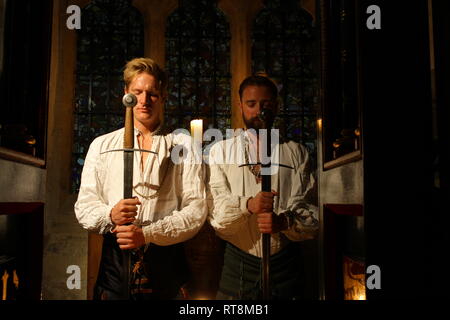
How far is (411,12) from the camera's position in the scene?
1.88 m

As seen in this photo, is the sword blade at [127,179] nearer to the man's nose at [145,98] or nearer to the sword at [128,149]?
the sword at [128,149]

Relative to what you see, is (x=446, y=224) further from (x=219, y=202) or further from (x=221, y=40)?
(x=221, y=40)

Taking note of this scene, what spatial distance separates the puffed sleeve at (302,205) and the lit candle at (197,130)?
0.38m

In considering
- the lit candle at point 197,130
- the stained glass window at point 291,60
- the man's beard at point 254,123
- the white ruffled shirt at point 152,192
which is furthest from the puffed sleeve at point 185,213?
the stained glass window at point 291,60

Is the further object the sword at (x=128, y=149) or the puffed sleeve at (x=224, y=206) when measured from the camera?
the puffed sleeve at (x=224, y=206)

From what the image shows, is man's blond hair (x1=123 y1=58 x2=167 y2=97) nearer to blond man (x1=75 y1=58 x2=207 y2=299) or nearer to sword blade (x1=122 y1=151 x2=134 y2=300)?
blond man (x1=75 y1=58 x2=207 y2=299)

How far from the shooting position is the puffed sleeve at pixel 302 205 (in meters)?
2.04

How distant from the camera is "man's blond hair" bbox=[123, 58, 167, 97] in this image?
203 cm

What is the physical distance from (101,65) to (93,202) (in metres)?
0.55

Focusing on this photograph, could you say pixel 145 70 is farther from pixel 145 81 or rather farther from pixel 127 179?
pixel 127 179

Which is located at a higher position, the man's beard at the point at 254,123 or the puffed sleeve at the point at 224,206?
the man's beard at the point at 254,123

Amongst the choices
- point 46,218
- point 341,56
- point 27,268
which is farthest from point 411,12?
point 27,268

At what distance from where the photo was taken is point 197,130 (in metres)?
2.10

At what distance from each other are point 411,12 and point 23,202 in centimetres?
153
